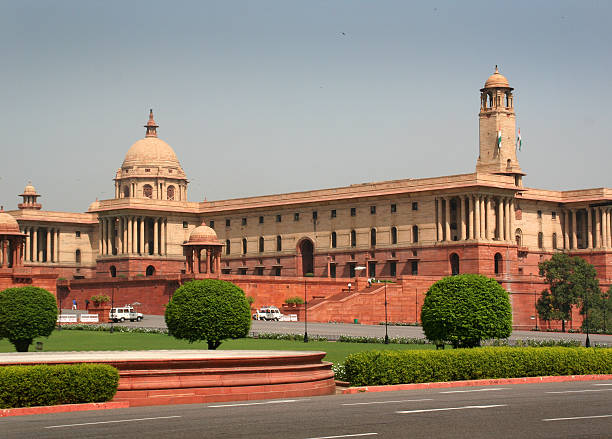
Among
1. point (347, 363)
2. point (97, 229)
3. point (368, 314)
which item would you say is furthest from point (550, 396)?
point (97, 229)

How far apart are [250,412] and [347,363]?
7.97 meters

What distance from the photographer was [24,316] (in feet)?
174

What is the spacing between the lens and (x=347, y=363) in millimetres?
32781

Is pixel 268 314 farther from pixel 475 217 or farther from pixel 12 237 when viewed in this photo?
pixel 475 217

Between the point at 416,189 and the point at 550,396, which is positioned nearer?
the point at 550,396

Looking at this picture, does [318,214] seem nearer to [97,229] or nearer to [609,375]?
[97,229]

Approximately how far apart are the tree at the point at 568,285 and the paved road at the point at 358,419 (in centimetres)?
6393

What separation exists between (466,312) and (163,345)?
1923cm

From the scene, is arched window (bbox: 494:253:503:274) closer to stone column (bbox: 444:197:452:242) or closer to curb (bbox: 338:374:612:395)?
stone column (bbox: 444:197:452:242)

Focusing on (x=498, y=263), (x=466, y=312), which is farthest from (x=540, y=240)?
(x=466, y=312)

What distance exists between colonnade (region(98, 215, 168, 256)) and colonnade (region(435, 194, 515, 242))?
105 feet

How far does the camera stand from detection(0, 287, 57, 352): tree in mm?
53156

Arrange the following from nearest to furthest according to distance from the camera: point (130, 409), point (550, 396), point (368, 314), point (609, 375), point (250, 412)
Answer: point (250, 412), point (130, 409), point (550, 396), point (609, 375), point (368, 314)

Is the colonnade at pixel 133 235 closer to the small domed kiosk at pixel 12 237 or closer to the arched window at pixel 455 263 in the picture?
the arched window at pixel 455 263
